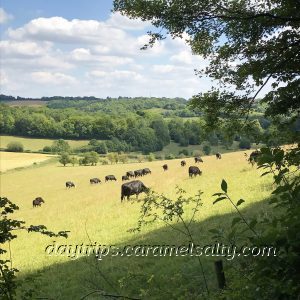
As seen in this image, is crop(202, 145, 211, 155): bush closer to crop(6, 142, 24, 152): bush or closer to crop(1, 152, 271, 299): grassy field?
crop(6, 142, 24, 152): bush

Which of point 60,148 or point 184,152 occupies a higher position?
point 60,148

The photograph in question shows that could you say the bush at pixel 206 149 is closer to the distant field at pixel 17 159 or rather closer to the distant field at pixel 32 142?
the distant field at pixel 32 142

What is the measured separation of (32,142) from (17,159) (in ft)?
100

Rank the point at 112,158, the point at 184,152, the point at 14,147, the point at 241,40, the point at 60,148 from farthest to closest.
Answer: the point at 14,147
the point at 60,148
the point at 184,152
the point at 112,158
the point at 241,40

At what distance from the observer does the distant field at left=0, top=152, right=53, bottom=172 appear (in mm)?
94706

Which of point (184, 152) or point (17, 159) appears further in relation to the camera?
point (184, 152)

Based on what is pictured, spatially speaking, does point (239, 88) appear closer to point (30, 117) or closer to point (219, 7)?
point (219, 7)

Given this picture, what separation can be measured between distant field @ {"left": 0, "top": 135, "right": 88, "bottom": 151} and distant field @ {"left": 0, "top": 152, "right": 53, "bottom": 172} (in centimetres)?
1358

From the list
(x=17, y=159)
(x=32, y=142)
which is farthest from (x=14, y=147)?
(x=17, y=159)

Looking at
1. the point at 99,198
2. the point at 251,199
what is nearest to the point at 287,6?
the point at 251,199

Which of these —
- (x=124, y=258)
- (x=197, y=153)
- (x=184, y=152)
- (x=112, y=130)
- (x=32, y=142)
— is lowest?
(x=197, y=153)

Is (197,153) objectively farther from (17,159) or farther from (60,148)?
(17,159)

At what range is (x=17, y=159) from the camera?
104250 millimetres

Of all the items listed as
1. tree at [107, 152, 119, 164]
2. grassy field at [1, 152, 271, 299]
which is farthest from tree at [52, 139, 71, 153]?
grassy field at [1, 152, 271, 299]
